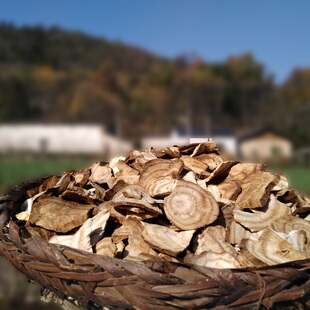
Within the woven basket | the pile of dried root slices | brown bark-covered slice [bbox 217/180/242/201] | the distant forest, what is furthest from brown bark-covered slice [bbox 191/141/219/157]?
the distant forest

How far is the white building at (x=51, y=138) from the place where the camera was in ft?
70.1

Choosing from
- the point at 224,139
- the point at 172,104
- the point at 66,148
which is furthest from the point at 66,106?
the point at 224,139

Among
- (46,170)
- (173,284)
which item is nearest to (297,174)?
(46,170)

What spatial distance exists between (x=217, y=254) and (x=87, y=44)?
108 ft

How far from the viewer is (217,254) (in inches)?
26.7

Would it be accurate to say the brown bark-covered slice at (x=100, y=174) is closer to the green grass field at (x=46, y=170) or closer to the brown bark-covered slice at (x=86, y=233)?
the brown bark-covered slice at (x=86, y=233)

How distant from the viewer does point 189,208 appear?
0.74 meters

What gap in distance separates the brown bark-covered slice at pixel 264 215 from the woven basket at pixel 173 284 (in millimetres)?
134

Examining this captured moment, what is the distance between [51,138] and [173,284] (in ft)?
72.9

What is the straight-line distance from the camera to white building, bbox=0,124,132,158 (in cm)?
2136

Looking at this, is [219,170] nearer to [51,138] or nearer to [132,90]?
[51,138]

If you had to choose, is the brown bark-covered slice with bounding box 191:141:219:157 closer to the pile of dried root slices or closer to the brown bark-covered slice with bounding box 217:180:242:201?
the pile of dried root slices

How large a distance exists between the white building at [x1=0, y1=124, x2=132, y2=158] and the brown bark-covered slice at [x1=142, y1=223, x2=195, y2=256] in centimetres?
2033

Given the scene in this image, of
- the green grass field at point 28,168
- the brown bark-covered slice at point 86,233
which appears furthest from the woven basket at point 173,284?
the green grass field at point 28,168
